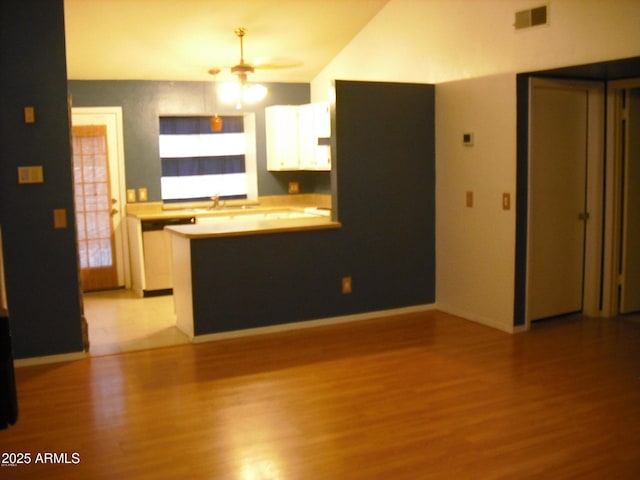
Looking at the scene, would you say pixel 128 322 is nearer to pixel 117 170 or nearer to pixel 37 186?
pixel 37 186

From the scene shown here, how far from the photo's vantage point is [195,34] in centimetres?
640

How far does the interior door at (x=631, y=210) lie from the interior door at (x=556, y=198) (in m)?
0.33

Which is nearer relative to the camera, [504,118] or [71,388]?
[71,388]

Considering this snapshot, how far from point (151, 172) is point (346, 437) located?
487cm

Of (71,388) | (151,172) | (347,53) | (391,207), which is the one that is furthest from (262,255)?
(347,53)

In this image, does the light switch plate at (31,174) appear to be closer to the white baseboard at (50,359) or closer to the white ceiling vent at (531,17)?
the white baseboard at (50,359)

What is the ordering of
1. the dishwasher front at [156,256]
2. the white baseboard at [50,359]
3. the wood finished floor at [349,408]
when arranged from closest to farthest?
1. the wood finished floor at [349,408]
2. the white baseboard at [50,359]
3. the dishwasher front at [156,256]

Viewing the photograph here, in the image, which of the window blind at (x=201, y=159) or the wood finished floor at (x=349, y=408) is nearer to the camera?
the wood finished floor at (x=349, y=408)

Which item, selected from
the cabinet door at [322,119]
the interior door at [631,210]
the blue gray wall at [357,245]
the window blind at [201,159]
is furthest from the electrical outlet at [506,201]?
the window blind at [201,159]

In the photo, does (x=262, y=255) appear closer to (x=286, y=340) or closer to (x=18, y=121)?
(x=286, y=340)

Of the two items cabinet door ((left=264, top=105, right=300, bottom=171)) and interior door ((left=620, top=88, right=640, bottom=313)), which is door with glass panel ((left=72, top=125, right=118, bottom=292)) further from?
interior door ((left=620, top=88, right=640, bottom=313))

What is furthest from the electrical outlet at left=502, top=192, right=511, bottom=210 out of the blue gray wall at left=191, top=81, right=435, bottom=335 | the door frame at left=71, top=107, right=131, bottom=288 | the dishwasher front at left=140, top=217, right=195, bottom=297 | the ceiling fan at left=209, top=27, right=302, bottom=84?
the door frame at left=71, top=107, right=131, bottom=288

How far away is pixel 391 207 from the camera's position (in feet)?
19.3

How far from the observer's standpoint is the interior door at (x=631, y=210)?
5.60 meters
